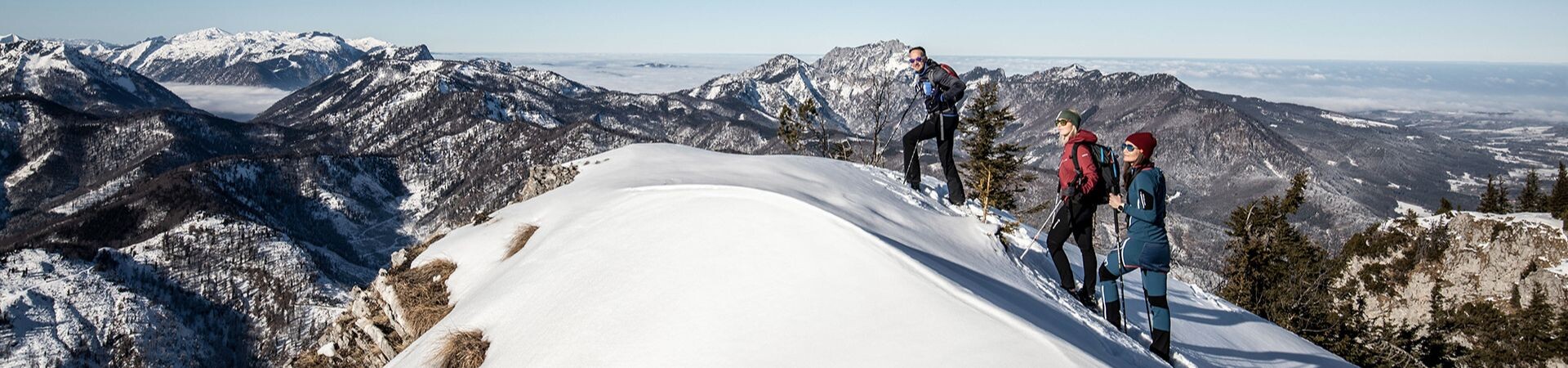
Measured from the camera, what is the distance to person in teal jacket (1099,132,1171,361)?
7.52 m

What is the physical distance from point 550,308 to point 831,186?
7.01 m

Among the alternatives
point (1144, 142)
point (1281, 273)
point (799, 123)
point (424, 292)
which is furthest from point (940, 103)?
point (1281, 273)

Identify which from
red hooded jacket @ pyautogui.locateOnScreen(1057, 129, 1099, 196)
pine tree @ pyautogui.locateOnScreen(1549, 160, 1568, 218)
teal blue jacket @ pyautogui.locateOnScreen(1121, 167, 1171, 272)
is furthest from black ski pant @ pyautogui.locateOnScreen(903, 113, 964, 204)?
pine tree @ pyautogui.locateOnScreen(1549, 160, 1568, 218)

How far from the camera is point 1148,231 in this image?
772 centimetres

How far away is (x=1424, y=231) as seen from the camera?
38188 mm

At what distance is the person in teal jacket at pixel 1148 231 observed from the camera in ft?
24.7

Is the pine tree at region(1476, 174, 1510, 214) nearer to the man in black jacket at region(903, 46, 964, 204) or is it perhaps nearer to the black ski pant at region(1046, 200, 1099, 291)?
the man in black jacket at region(903, 46, 964, 204)

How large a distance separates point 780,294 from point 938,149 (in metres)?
8.63

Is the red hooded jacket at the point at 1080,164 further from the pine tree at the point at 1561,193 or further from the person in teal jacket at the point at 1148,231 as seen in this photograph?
the pine tree at the point at 1561,193

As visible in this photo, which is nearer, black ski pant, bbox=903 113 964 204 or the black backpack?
the black backpack

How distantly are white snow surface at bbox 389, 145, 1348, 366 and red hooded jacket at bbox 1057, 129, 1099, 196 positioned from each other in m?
1.63

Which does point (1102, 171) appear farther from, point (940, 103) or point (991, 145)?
point (991, 145)

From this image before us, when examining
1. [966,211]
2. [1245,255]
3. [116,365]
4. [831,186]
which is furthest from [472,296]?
[116,365]

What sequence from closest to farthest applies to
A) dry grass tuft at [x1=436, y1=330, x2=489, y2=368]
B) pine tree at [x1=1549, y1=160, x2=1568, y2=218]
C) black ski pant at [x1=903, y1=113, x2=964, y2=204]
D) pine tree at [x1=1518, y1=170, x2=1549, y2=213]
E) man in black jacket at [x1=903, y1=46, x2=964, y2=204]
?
dry grass tuft at [x1=436, y1=330, x2=489, y2=368] → man in black jacket at [x1=903, y1=46, x2=964, y2=204] → black ski pant at [x1=903, y1=113, x2=964, y2=204] → pine tree at [x1=1549, y1=160, x2=1568, y2=218] → pine tree at [x1=1518, y1=170, x2=1549, y2=213]
